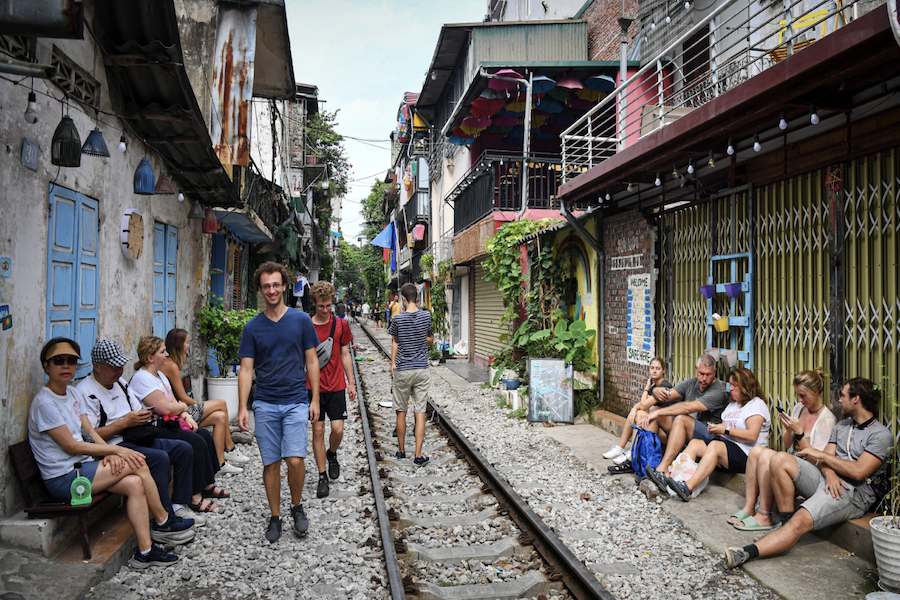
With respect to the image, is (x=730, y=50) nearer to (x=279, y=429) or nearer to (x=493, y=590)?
(x=279, y=429)

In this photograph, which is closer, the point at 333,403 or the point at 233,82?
the point at 333,403

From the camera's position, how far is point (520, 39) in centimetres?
1781

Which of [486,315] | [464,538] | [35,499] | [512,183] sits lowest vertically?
[464,538]

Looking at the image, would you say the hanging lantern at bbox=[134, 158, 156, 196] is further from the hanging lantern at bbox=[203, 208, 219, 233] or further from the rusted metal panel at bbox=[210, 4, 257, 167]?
the hanging lantern at bbox=[203, 208, 219, 233]

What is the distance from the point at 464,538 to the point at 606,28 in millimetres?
15739

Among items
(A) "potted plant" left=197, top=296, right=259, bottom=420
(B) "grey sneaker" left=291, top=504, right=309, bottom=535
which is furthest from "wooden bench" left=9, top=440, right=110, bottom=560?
(A) "potted plant" left=197, top=296, right=259, bottom=420

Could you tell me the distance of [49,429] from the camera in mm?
3951

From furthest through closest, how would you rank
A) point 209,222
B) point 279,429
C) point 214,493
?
1. point 209,222
2. point 214,493
3. point 279,429

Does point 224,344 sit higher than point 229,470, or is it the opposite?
point 224,344

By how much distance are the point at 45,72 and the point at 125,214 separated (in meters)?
3.54

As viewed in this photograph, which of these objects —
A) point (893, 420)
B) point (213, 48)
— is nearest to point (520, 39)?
point (213, 48)

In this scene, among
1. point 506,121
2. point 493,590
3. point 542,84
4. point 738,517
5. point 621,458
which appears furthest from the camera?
point 506,121

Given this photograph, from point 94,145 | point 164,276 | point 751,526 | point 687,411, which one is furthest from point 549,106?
point 751,526

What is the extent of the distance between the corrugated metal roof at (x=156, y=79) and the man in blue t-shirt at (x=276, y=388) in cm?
219
